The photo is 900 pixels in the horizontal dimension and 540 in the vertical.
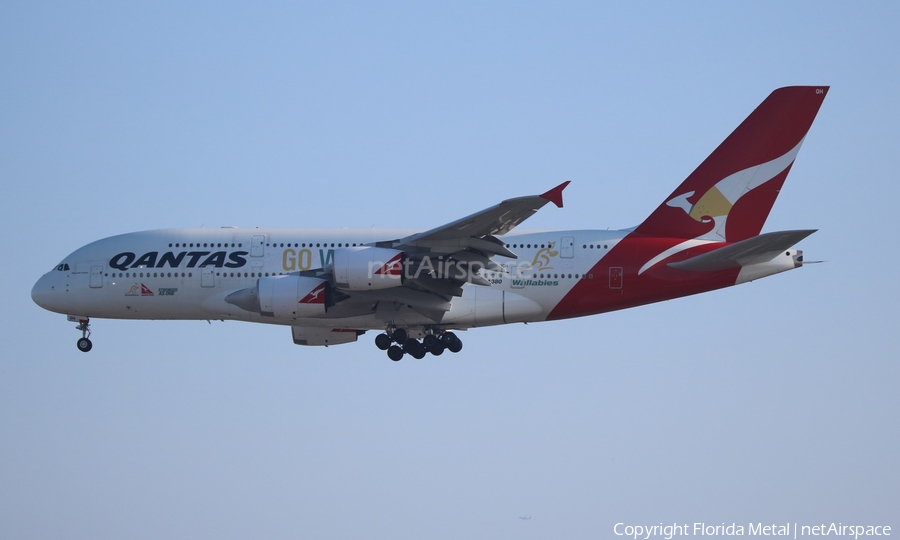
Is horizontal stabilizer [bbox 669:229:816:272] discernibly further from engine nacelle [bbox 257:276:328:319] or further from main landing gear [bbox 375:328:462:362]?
engine nacelle [bbox 257:276:328:319]

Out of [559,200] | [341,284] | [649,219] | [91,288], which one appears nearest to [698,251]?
[649,219]

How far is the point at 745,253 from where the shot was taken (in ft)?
108

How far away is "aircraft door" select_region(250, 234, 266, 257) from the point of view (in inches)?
1427

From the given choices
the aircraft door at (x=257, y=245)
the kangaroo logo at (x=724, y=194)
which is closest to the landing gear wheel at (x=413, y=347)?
the aircraft door at (x=257, y=245)

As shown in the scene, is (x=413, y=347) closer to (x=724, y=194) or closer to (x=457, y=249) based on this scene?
(x=457, y=249)

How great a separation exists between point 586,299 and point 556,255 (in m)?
1.56

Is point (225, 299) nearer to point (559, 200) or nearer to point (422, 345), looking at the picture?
point (422, 345)

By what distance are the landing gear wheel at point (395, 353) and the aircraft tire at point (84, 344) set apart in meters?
10.4

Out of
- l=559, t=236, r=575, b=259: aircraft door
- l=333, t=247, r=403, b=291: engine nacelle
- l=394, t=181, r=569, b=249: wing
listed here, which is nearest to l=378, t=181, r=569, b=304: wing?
l=394, t=181, r=569, b=249: wing

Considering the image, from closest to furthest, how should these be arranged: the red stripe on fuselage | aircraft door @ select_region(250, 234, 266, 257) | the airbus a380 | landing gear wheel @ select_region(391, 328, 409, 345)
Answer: the airbus a380 < the red stripe on fuselage < landing gear wheel @ select_region(391, 328, 409, 345) < aircraft door @ select_region(250, 234, 266, 257)

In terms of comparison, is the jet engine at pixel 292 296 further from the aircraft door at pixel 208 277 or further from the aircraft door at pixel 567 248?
the aircraft door at pixel 567 248

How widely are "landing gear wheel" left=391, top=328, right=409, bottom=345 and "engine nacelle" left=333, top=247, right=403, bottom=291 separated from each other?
9.65ft

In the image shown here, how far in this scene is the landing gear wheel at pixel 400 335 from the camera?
118 ft

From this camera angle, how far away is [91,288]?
3750 centimetres
